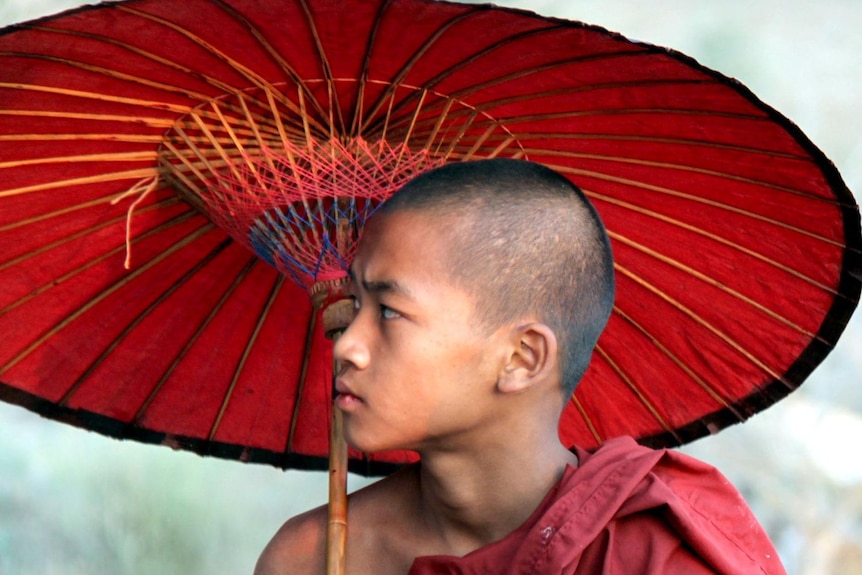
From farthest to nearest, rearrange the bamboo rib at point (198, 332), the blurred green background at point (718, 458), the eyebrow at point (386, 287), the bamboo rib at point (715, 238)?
A: the blurred green background at point (718, 458) → the bamboo rib at point (198, 332) → the bamboo rib at point (715, 238) → the eyebrow at point (386, 287)

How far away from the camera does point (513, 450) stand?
2.25m

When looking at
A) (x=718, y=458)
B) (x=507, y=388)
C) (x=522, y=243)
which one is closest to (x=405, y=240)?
(x=522, y=243)

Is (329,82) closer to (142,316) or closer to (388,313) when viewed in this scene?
(388,313)

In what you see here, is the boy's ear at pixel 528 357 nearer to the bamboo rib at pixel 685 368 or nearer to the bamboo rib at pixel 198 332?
the bamboo rib at pixel 685 368

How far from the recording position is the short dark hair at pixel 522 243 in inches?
86.7

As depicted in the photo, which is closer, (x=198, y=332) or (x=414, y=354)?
(x=414, y=354)

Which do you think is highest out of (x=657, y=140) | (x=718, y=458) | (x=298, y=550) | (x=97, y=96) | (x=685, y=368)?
(x=657, y=140)

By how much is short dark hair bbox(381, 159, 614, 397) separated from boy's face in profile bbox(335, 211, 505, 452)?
0.11ft

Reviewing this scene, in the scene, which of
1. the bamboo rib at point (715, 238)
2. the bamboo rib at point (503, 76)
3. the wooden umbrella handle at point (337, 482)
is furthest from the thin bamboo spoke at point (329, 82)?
the bamboo rib at point (715, 238)

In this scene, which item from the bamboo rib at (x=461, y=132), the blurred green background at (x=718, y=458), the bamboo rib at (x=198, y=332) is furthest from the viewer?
the blurred green background at (x=718, y=458)

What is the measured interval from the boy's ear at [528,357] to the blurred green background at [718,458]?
196 centimetres

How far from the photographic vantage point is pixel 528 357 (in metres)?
2.22

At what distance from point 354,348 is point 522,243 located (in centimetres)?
36

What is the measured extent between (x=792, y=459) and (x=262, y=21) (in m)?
2.43
